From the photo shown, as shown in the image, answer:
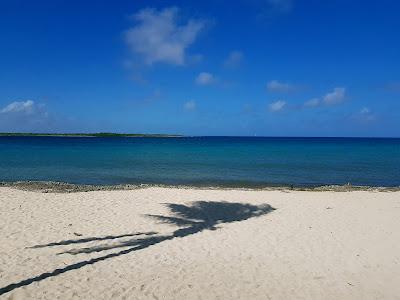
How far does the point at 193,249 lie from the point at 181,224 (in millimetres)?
3278

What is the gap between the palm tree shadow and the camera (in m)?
9.95

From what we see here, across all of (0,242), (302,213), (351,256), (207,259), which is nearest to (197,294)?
(207,259)

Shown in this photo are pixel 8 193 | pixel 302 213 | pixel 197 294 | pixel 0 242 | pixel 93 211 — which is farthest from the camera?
pixel 8 193

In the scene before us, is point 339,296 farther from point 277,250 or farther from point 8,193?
point 8,193

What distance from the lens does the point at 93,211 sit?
653 inches

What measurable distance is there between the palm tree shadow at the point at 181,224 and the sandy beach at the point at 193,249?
0.14ft

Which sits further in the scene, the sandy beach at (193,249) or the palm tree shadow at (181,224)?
the palm tree shadow at (181,224)

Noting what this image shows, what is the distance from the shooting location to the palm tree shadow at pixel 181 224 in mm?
9945

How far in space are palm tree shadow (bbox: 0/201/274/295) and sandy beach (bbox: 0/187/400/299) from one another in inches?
1.7

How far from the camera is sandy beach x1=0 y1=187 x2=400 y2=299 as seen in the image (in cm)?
884

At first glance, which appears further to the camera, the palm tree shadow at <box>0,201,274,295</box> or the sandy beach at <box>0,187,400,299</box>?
the palm tree shadow at <box>0,201,274,295</box>

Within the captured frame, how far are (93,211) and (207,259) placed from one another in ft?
24.6

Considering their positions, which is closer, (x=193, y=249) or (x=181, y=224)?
(x=193, y=249)

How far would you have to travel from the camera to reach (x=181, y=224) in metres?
14.9
